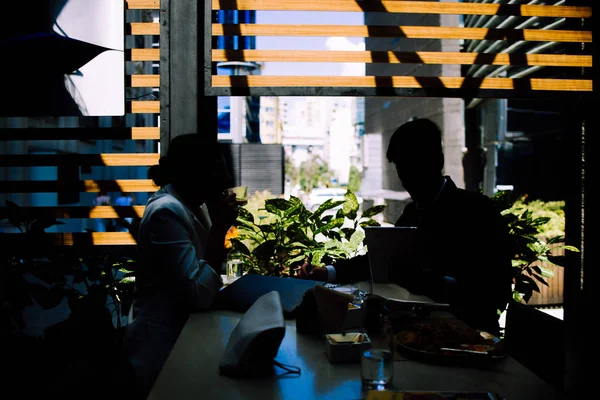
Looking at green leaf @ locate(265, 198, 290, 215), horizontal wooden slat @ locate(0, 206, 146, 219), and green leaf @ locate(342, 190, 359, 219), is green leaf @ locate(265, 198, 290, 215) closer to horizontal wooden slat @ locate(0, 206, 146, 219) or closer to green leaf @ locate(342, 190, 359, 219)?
green leaf @ locate(342, 190, 359, 219)

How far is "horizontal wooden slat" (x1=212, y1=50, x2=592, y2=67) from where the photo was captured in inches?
134

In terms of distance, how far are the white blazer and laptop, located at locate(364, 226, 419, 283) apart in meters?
0.72

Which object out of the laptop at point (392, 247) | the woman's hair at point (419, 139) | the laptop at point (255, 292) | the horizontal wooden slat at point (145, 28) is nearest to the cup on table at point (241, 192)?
the laptop at point (255, 292)

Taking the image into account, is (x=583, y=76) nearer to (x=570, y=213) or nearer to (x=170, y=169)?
(x=570, y=213)

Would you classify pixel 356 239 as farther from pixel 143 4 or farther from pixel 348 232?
pixel 143 4

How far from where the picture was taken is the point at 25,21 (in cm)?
342

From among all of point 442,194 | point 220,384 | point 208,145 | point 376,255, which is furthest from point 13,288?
point 442,194

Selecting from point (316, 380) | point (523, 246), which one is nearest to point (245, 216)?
point (523, 246)

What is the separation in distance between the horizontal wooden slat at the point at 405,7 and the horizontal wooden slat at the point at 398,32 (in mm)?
108

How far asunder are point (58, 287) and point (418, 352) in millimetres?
1759

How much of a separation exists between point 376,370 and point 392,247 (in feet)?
2.30

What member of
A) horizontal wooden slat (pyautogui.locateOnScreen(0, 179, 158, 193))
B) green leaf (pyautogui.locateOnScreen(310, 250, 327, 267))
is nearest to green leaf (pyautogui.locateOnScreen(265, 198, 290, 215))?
green leaf (pyautogui.locateOnScreen(310, 250, 327, 267))

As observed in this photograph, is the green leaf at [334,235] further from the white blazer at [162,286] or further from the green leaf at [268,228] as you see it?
the white blazer at [162,286]

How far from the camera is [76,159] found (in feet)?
11.0
